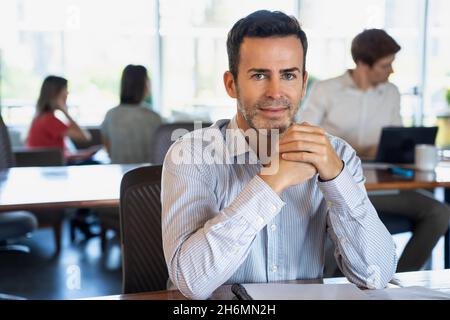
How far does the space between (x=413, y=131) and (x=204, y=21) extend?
4250 mm

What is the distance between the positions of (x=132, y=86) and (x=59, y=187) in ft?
5.18

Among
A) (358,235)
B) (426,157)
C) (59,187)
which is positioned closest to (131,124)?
(59,187)

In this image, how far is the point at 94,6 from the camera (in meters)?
6.38

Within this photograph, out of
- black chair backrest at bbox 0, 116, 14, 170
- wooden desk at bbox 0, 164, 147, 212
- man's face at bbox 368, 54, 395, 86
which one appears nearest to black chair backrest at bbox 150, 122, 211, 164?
wooden desk at bbox 0, 164, 147, 212

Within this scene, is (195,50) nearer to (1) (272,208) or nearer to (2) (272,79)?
(2) (272,79)

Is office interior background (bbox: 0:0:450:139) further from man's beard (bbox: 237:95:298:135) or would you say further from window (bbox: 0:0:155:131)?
man's beard (bbox: 237:95:298:135)

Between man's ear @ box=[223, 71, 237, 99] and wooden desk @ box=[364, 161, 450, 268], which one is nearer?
man's ear @ box=[223, 71, 237, 99]

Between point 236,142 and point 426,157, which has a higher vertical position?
point 236,142

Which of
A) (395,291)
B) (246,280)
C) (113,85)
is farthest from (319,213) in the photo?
(113,85)

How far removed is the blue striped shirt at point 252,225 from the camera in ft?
3.85

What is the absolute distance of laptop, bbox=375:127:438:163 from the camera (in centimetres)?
282

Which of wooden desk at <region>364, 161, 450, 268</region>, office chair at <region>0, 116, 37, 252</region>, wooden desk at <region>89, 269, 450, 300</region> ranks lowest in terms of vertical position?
office chair at <region>0, 116, 37, 252</region>

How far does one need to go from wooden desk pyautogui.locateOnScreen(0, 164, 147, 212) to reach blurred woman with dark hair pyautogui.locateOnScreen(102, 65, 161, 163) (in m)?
0.86

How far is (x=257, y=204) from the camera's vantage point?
1.18m
